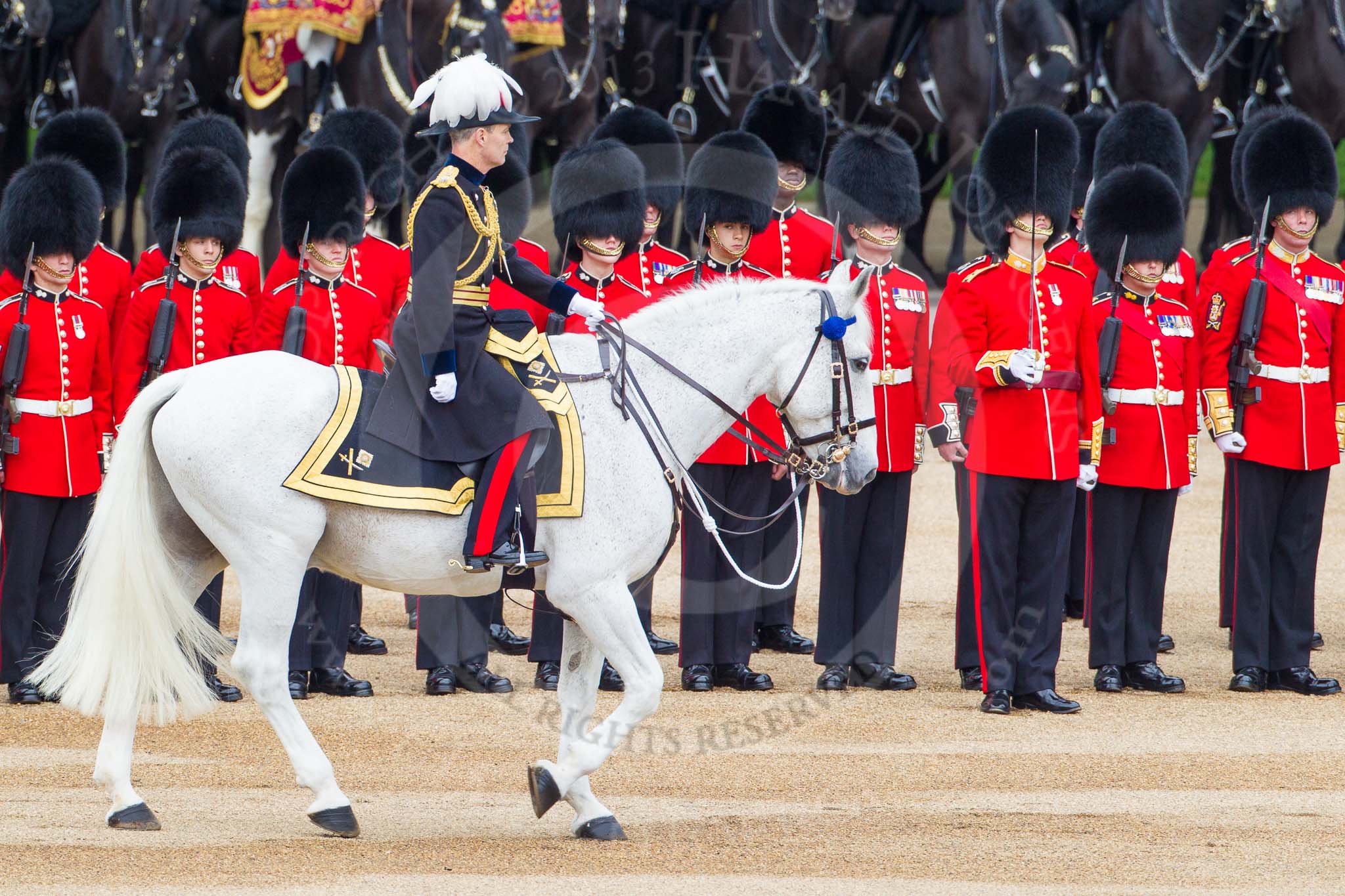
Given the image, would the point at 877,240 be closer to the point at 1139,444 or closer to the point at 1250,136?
the point at 1139,444

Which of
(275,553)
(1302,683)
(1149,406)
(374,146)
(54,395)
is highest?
(374,146)

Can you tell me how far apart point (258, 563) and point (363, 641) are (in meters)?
2.42

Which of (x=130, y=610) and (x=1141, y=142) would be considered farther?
(x=1141, y=142)

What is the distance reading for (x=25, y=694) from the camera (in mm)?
6098

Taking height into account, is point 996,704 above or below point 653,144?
below

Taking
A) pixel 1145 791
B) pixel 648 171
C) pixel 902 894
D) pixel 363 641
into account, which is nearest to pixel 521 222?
pixel 648 171

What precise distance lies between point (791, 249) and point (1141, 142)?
193cm

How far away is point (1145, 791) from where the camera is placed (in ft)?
17.1

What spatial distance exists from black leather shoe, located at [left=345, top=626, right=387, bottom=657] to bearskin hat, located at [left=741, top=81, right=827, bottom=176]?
226cm

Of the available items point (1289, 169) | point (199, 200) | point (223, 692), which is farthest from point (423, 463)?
point (1289, 169)

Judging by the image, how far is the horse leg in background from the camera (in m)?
4.67

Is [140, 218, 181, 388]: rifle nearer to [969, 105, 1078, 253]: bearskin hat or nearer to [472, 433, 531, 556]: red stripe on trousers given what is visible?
[472, 433, 531, 556]: red stripe on trousers

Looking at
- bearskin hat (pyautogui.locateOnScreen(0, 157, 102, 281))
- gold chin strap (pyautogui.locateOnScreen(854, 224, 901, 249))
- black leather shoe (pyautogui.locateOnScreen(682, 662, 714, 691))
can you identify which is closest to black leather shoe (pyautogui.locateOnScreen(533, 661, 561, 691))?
black leather shoe (pyautogui.locateOnScreen(682, 662, 714, 691))

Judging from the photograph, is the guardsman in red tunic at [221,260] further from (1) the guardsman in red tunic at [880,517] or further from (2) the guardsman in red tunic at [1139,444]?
(2) the guardsman in red tunic at [1139,444]
